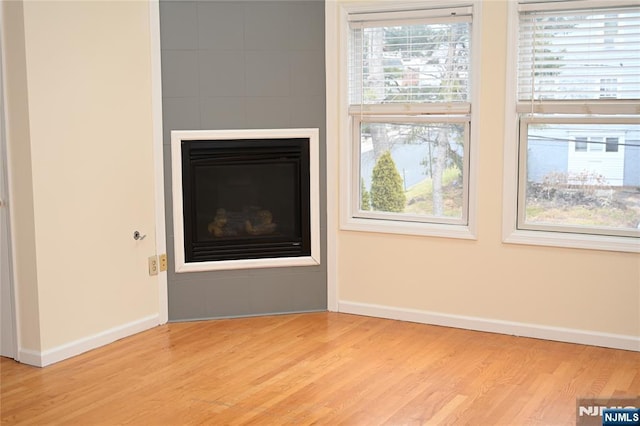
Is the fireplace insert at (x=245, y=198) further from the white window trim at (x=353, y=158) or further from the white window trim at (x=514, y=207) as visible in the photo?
the white window trim at (x=514, y=207)

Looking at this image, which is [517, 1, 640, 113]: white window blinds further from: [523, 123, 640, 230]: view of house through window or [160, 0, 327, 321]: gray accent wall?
[160, 0, 327, 321]: gray accent wall

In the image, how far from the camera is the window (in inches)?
185

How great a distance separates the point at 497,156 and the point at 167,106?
1991 mm

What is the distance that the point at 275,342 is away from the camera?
176 inches

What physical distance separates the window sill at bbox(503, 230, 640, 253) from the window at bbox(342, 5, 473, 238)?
1.03 feet

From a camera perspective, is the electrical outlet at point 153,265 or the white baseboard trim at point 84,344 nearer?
the white baseboard trim at point 84,344

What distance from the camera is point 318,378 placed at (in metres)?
3.90

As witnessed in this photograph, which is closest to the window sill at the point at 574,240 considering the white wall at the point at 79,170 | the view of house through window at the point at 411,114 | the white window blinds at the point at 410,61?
the view of house through window at the point at 411,114

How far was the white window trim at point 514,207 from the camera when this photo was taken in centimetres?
432

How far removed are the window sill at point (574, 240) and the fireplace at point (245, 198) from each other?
4.25 ft

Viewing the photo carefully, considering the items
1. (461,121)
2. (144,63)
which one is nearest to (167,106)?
(144,63)

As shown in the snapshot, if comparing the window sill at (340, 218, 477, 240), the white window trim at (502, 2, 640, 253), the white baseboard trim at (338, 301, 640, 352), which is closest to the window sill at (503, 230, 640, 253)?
the white window trim at (502, 2, 640, 253)

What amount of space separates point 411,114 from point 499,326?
139cm

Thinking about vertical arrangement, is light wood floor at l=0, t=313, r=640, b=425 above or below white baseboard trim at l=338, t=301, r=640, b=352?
below
